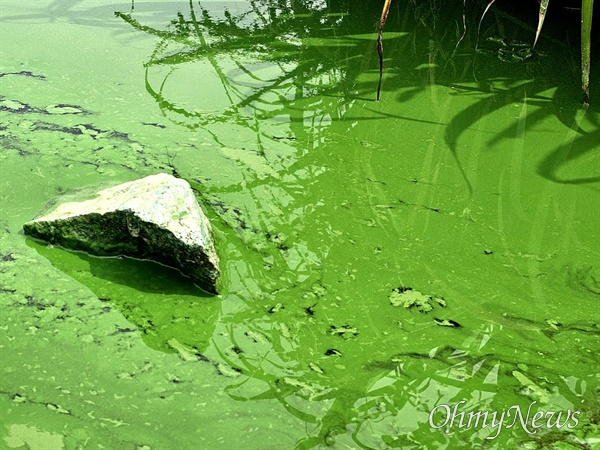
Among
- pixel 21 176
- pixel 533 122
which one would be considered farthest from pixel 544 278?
pixel 21 176

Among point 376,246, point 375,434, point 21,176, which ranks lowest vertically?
point 375,434

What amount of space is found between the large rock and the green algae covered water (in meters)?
0.04

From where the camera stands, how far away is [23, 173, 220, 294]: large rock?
4.85 feet

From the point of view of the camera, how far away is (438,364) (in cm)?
135

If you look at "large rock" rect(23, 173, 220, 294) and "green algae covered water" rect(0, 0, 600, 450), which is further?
"large rock" rect(23, 173, 220, 294)

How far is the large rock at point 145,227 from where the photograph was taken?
1479mm

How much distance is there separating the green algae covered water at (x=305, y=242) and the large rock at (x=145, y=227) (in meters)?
0.04

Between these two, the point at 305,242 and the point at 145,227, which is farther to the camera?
the point at 305,242

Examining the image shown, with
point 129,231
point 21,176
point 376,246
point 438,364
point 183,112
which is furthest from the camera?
point 183,112

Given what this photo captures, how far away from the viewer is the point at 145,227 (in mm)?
1505

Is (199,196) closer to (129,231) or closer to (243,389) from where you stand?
(129,231)

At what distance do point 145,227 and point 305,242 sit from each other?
1.21 ft

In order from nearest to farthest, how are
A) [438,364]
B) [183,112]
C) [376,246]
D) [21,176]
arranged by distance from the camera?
1. [438,364]
2. [376,246]
3. [21,176]
4. [183,112]

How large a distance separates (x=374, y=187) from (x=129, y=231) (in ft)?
2.15
